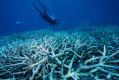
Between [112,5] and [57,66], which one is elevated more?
[112,5]

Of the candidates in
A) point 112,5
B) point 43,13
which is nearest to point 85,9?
point 112,5

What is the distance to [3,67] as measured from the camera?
11.9ft

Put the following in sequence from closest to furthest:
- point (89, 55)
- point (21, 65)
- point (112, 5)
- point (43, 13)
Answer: point (21, 65), point (89, 55), point (43, 13), point (112, 5)

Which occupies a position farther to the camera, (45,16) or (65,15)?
(65,15)

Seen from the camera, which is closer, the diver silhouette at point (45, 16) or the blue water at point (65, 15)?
the diver silhouette at point (45, 16)

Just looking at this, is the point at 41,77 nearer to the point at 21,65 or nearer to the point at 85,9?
the point at 21,65

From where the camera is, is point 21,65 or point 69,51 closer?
point 21,65

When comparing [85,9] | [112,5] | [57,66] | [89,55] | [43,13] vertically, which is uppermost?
[85,9]

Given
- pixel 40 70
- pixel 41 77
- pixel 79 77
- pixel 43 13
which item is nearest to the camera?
pixel 79 77

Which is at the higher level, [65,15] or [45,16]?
[65,15]

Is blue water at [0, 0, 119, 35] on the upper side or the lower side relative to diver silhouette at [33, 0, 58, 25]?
upper

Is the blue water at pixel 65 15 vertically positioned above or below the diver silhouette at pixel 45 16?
above

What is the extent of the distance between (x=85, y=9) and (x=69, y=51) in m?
149

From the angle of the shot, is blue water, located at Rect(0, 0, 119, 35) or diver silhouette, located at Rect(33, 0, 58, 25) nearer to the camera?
diver silhouette, located at Rect(33, 0, 58, 25)
